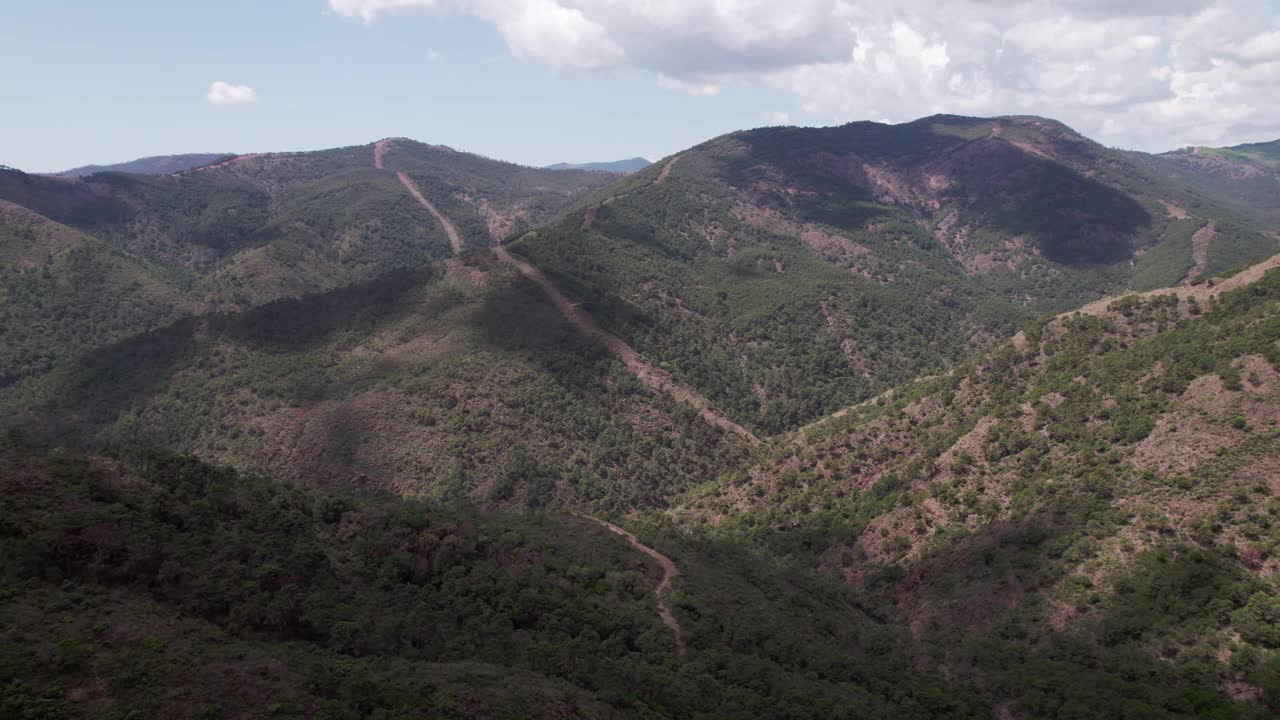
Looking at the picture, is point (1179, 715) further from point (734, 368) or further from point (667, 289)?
point (667, 289)

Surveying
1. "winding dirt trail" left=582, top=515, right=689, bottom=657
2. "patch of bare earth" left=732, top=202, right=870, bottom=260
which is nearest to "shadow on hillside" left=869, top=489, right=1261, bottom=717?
"winding dirt trail" left=582, top=515, right=689, bottom=657

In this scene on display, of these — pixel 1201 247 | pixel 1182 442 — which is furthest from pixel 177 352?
pixel 1201 247

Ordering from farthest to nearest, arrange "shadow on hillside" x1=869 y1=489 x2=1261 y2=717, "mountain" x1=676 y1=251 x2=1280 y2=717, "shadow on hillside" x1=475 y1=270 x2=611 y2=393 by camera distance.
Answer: "shadow on hillside" x1=475 y1=270 x2=611 y2=393, "mountain" x1=676 y1=251 x2=1280 y2=717, "shadow on hillside" x1=869 y1=489 x2=1261 y2=717

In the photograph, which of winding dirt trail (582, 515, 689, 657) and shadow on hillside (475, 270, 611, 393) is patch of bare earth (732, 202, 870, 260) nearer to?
shadow on hillside (475, 270, 611, 393)

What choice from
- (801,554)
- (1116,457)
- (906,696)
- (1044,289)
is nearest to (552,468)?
(801,554)

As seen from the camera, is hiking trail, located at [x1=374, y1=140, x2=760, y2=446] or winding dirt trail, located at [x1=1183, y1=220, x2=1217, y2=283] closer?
hiking trail, located at [x1=374, y1=140, x2=760, y2=446]

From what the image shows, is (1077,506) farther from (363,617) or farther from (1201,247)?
(1201,247)
